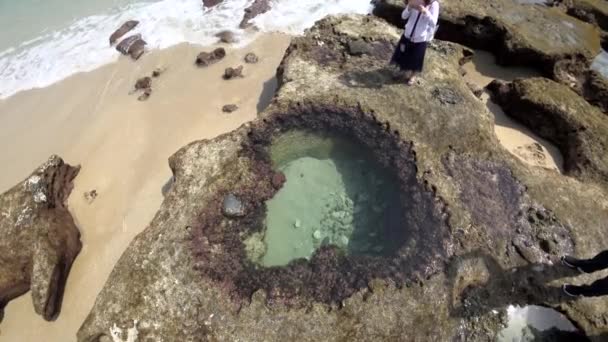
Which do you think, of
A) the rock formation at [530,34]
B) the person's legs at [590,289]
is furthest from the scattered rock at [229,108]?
the person's legs at [590,289]

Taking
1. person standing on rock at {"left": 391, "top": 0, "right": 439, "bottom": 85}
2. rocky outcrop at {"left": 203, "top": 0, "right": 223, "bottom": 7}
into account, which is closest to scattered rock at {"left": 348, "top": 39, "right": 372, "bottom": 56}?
person standing on rock at {"left": 391, "top": 0, "right": 439, "bottom": 85}

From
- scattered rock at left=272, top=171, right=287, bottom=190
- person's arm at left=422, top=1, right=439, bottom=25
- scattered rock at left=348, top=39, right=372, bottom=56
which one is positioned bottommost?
scattered rock at left=272, top=171, right=287, bottom=190

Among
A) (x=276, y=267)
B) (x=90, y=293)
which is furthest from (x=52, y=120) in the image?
(x=276, y=267)

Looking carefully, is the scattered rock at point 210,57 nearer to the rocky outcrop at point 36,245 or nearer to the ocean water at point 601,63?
the rocky outcrop at point 36,245

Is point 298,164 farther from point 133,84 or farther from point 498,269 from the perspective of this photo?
point 133,84

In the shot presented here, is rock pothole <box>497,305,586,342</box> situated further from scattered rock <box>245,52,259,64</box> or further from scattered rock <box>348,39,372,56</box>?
scattered rock <box>245,52,259,64</box>
